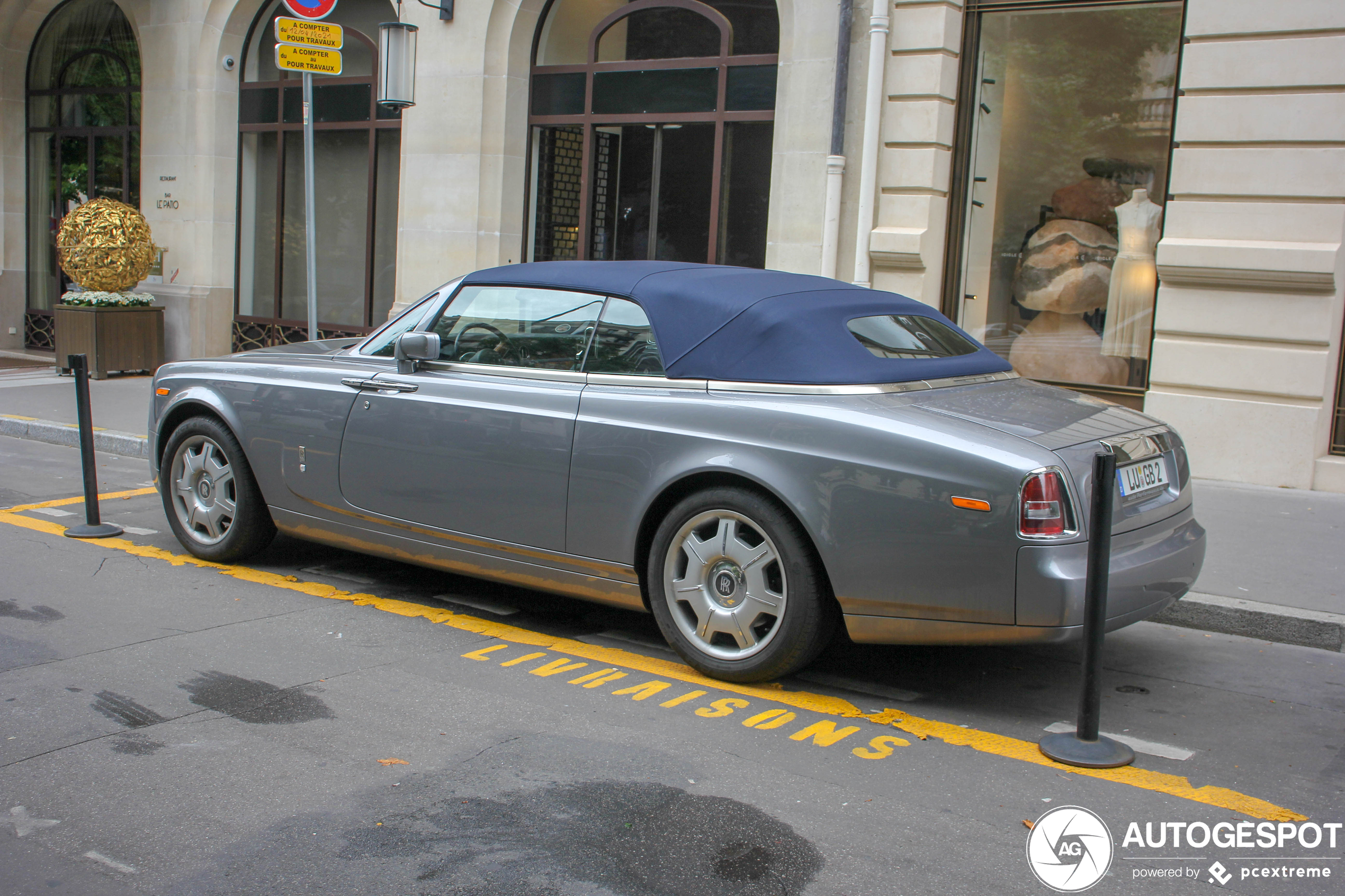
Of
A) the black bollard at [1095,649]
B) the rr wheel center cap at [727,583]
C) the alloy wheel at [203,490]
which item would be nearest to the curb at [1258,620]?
the black bollard at [1095,649]

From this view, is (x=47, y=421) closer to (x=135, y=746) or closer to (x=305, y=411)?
(x=305, y=411)

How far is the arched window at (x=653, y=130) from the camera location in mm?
11219

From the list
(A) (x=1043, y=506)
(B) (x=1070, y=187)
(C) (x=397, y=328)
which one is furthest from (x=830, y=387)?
(B) (x=1070, y=187)

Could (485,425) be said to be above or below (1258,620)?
above

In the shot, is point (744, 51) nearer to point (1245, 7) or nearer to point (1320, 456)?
point (1245, 7)

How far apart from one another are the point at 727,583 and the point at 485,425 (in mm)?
1284

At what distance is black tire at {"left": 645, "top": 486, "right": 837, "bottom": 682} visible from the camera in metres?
4.20

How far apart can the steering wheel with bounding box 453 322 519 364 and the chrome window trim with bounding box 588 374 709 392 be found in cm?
49

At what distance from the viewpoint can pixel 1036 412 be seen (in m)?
4.40

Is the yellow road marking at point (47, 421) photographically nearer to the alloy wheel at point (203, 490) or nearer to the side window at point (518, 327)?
the alloy wheel at point (203, 490)

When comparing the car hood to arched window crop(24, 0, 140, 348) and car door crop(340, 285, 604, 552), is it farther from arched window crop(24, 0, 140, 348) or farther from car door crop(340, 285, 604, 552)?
arched window crop(24, 0, 140, 348)

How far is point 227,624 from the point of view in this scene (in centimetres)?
505

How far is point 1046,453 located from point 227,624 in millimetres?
3397

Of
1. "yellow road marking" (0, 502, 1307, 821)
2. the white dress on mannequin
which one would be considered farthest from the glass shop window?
"yellow road marking" (0, 502, 1307, 821)
